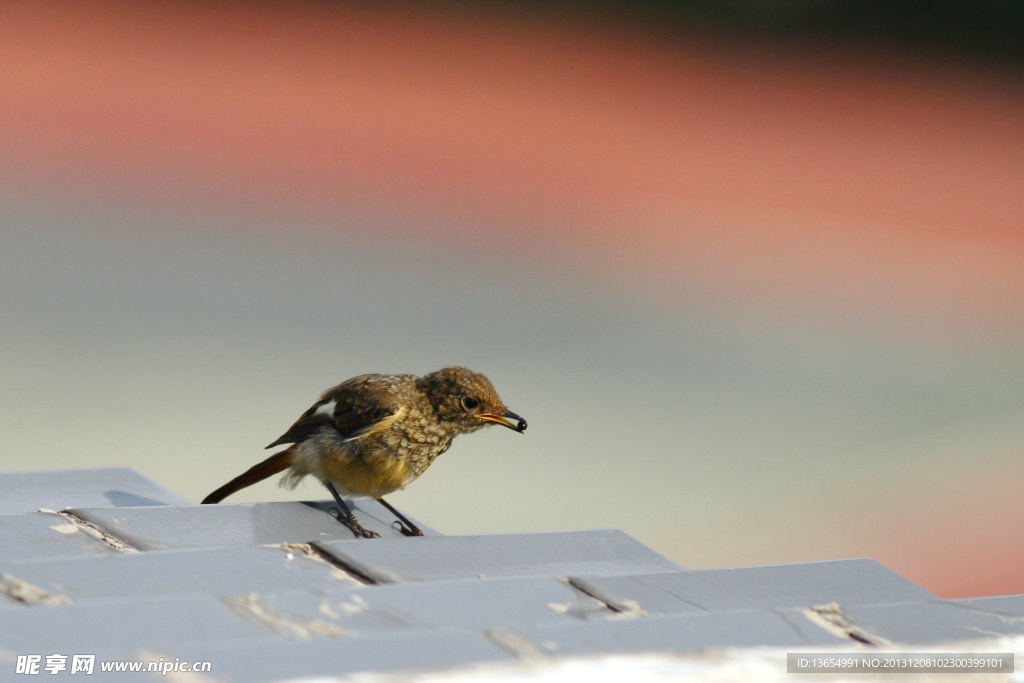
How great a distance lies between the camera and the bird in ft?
14.6

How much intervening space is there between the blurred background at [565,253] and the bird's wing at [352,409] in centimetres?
563

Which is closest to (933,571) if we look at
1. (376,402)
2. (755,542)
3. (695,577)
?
(755,542)

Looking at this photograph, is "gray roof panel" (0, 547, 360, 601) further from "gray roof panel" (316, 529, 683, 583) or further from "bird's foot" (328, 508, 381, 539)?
"bird's foot" (328, 508, 381, 539)

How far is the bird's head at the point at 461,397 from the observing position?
4.74 metres

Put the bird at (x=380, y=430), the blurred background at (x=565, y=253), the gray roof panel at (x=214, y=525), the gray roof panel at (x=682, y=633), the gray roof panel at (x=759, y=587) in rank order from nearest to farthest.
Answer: the gray roof panel at (x=682, y=633) < the gray roof panel at (x=759, y=587) < the gray roof panel at (x=214, y=525) < the bird at (x=380, y=430) < the blurred background at (x=565, y=253)

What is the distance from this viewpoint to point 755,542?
10.8 metres

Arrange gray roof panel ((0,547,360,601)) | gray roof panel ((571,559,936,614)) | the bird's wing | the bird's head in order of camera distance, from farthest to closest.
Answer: the bird's head, the bird's wing, gray roof panel ((571,559,936,614)), gray roof panel ((0,547,360,601))

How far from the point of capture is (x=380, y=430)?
452cm

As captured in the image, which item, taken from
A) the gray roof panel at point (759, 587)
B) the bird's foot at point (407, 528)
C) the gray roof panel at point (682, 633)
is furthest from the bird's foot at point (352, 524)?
the gray roof panel at point (682, 633)

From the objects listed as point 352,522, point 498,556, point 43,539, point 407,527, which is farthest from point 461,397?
point 43,539

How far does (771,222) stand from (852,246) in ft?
4.16

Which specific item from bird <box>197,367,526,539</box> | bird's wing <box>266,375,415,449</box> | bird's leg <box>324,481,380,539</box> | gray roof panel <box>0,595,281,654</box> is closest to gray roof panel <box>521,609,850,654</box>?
gray roof panel <box>0,595,281,654</box>

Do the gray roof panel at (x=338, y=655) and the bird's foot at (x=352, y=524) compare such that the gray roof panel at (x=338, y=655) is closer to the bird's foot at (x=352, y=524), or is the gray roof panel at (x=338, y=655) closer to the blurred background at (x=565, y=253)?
the bird's foot at (x=352, y=524)

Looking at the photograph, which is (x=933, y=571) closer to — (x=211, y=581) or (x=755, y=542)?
(x=755, y=542)
